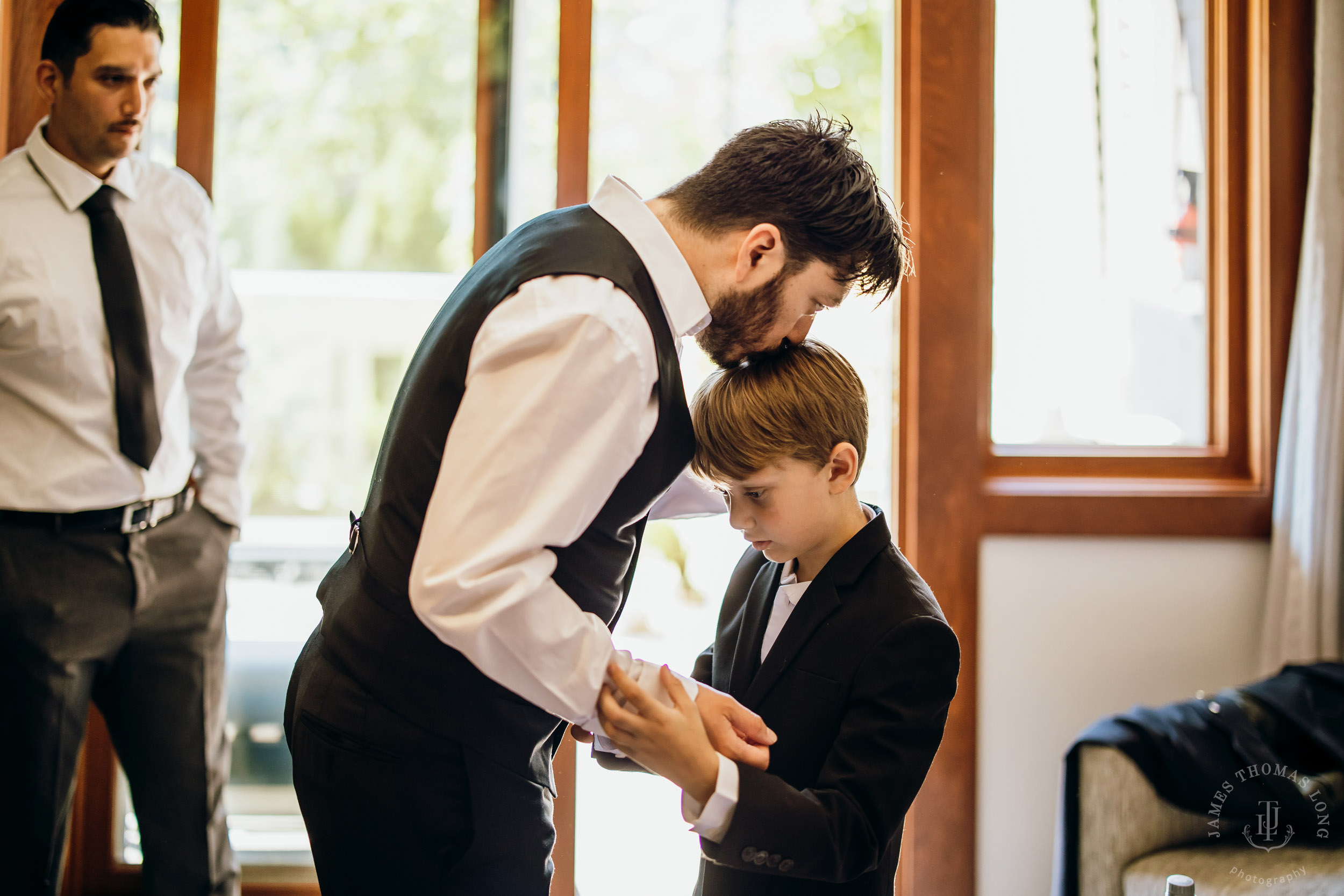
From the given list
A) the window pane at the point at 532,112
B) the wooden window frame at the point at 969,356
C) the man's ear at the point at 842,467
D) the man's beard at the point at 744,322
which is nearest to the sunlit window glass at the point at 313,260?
the window pane at the point at 532,112

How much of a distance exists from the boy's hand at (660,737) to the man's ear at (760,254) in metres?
0.50

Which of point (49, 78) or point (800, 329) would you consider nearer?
point (800, 329)

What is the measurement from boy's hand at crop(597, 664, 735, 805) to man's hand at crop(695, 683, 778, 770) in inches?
1.8

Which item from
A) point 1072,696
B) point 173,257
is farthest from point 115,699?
point 1072,696

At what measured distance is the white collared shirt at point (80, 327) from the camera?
5.36 feet

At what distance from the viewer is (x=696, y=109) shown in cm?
229

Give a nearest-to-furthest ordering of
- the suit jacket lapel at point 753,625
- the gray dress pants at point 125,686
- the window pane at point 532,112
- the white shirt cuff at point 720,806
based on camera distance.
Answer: the white shirt cuff at point 720,806
the suit jacket lapel at point 753,625
the gray dress pants at point 125,686
the window pane at point 532,112

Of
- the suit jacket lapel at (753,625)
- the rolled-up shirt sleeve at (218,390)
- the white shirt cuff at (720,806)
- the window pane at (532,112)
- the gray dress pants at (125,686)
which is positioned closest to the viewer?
the white shirt cuff at (720,806)

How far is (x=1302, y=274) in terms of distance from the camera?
209 centimetres

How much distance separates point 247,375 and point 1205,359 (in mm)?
2317

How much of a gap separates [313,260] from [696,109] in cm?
103

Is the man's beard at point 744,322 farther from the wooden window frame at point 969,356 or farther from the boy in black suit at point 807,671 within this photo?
the wooden window frame at point 969,356

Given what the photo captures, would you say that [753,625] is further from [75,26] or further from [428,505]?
[75,26]

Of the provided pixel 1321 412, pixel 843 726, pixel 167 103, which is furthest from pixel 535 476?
pixel 1321 412
